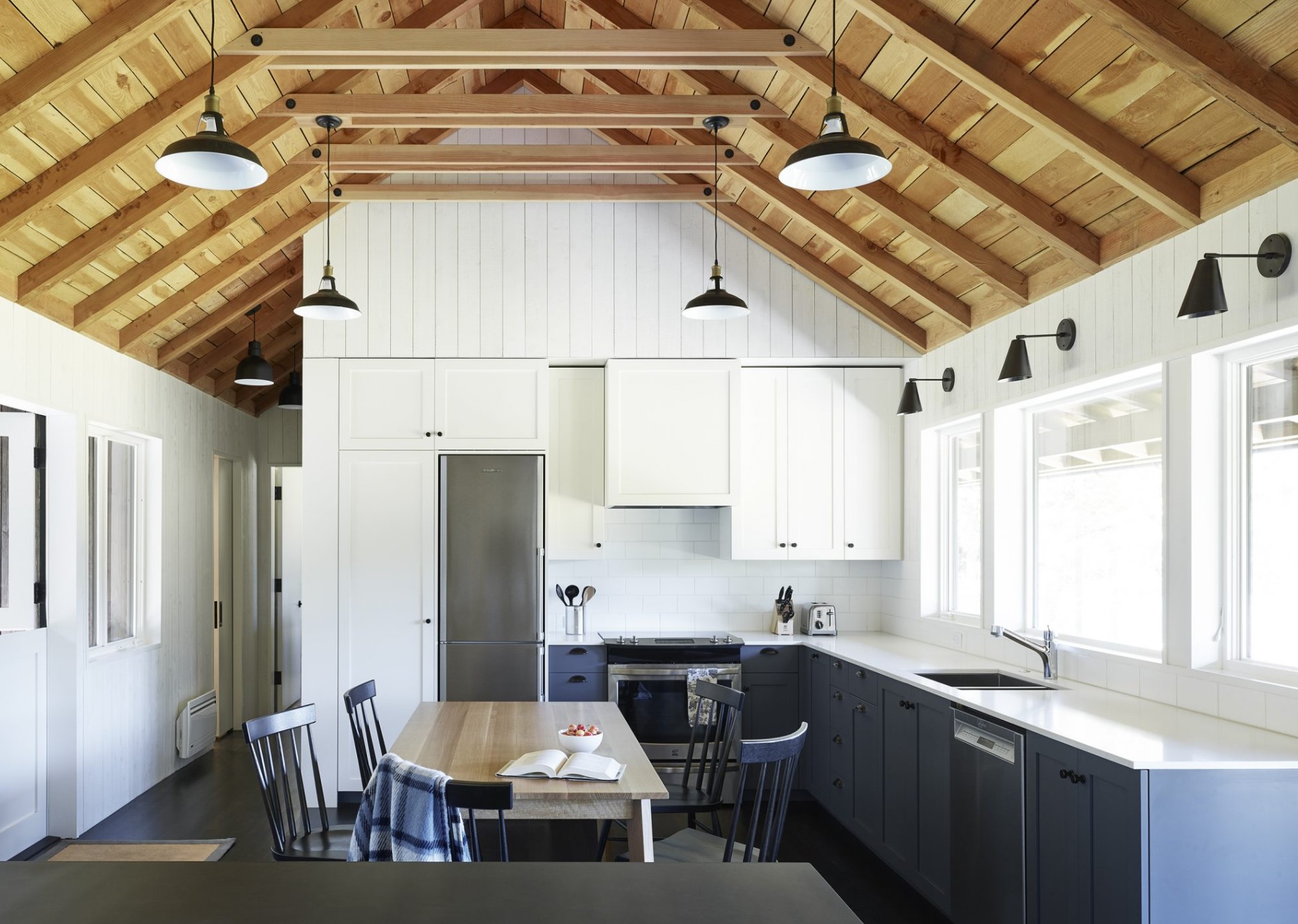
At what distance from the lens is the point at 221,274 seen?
5.30 meters

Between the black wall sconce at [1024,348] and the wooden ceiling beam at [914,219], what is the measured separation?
0.29 meters

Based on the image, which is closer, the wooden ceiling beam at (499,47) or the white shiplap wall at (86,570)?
the wooden ceiling beam at (499,47)

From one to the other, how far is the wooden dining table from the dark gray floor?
78cm

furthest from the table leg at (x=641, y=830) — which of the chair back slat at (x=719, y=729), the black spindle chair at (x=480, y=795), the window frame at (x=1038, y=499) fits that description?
the window frame at (x=1038, y=499)

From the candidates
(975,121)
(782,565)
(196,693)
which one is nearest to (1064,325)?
(975,121)

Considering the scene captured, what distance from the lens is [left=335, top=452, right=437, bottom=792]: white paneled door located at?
529 cm

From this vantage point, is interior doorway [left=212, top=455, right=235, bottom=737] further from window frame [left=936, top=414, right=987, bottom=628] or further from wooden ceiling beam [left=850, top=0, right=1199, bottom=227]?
wooden ceiling beam [left=850, top=0, right=1199, bottom=227]

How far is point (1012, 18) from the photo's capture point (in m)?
3.02

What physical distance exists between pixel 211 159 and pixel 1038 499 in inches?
139

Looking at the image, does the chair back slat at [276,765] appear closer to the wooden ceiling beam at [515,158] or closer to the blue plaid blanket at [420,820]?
the blue plaid blanket at [420,820]

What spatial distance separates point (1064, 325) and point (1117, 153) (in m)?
0.92

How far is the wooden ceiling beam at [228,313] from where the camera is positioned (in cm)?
586

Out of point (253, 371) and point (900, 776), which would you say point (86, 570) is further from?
point (900, 776)

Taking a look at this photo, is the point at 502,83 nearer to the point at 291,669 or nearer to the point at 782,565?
the point at 782,565
